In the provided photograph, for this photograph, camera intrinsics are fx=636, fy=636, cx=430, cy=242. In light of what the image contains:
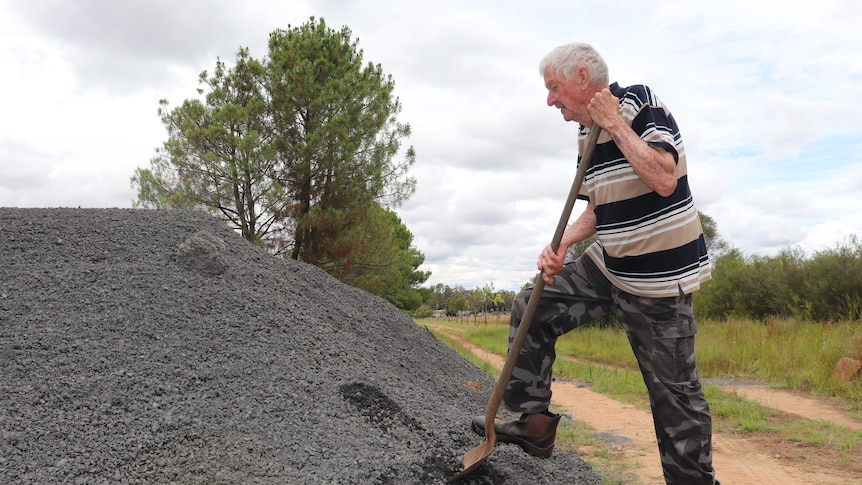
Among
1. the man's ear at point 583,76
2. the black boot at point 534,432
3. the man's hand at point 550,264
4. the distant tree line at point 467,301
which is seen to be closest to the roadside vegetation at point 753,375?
the black boot at point 534,432

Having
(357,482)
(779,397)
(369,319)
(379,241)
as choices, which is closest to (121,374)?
(357,482)

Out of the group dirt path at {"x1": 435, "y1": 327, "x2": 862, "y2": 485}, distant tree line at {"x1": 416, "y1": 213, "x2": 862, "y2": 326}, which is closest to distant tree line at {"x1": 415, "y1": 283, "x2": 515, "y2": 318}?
distant tree line at {"x1": 416, "y1": 213, "x2": 862, "y2": 326}

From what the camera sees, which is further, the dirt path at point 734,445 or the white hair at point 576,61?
the dirt path at point 734,445

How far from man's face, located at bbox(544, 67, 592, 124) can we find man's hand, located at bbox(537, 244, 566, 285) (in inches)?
21.1

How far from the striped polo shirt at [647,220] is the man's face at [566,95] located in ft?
0.40

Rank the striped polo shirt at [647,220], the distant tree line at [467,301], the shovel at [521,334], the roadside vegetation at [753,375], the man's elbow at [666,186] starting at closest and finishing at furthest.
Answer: the man's elbow at [666,186], the striped polo shirt at [647,220], the shovel at [521,334], the roadside vegetation at [753,375], the distant tree line at [467,301]

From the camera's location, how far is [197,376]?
3.62 meters

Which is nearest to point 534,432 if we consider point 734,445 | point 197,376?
point 197,376

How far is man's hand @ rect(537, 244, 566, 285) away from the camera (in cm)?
255

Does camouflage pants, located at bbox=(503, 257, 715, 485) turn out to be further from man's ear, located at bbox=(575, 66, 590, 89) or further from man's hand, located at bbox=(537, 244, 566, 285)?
man's ear, located at bbox=(575, 66, 590, 89)

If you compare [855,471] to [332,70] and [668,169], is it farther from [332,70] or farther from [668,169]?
[332,70]

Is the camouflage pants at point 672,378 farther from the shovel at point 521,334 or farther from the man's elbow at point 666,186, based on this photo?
the man's elbow at point 666,186

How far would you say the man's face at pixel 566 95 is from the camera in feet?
7.82

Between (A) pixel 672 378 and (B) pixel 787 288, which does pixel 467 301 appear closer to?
(B) pixel 787 288
